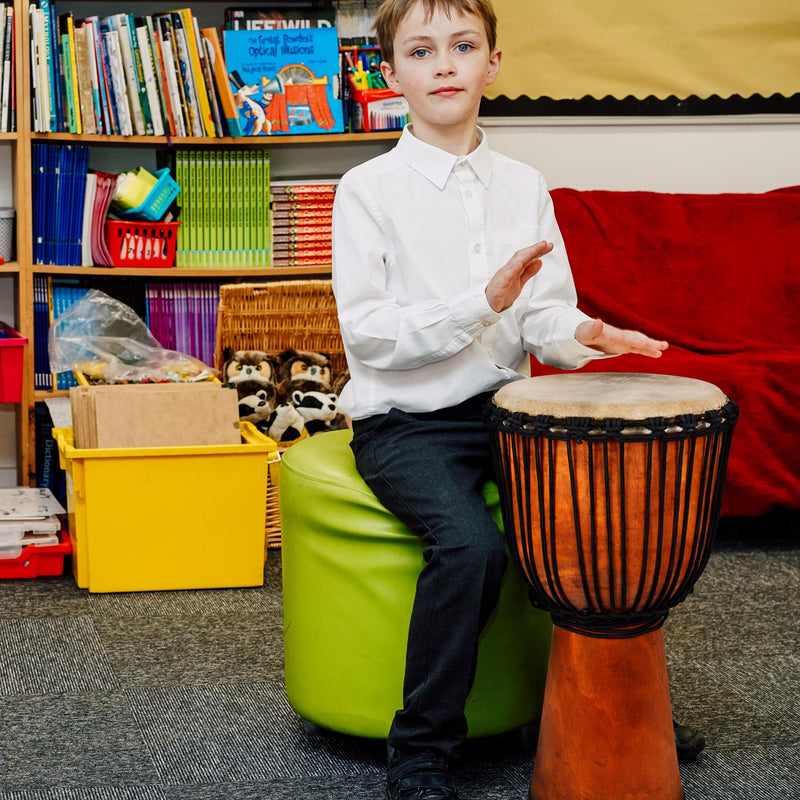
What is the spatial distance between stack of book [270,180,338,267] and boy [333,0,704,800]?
Result: 1437mm

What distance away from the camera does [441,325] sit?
5.14 ft

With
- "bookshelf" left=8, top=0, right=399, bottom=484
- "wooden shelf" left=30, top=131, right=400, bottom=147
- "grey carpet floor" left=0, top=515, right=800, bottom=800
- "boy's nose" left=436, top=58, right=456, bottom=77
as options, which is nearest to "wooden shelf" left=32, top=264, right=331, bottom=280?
"bookshelf" left=8, top=0, right=399, bottom=484

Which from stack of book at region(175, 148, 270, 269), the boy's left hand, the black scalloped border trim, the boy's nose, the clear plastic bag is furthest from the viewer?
the black scalloped border trim

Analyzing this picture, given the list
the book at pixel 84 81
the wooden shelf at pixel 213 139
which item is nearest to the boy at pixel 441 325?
the wooden shelf at pixel 213 139

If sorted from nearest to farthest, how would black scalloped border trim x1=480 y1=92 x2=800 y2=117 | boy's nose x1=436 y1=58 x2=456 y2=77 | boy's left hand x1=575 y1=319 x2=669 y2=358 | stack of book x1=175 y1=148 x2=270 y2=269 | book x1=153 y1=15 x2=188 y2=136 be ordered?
boy's left hand x1=575 y1=319 x2=669 y2=358 < boy's nose x1=436 y1=58 x2=456 y2=77 < book x1=153 y1=15 x2=188 y2=136 < stack of book x1=175 y1=148 x2=270 y2=269 < black scalloped border trim x1=480 y1=92 x2=800 y2=117

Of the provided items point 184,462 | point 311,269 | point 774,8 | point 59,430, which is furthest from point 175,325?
point 774,8

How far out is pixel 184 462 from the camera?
2.46 meters

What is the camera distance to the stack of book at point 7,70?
2.90 m

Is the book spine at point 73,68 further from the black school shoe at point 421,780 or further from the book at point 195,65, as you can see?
the black school shoe at point 421,780

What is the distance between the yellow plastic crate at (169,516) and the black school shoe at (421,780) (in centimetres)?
106

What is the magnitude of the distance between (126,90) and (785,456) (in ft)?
6.31

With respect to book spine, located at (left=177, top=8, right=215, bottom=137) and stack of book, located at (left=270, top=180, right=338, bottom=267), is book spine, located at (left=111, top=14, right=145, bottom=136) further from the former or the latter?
stack of book, located at (left=270, top=180, right=338, bottom=267)

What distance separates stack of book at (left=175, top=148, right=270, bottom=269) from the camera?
312 cm

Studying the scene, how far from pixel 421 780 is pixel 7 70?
2.23 meters
